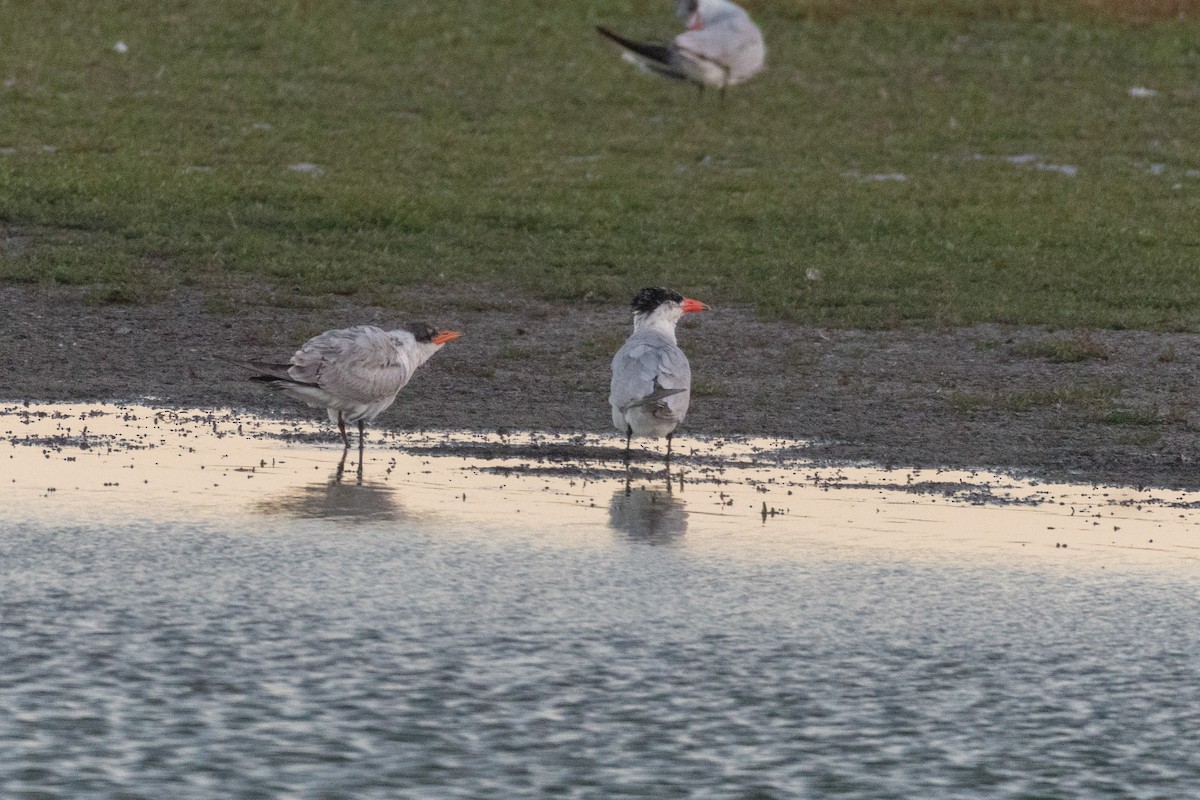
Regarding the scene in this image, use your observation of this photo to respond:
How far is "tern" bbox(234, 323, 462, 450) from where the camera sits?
10172mm

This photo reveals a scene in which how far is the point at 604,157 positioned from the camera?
65.0ft

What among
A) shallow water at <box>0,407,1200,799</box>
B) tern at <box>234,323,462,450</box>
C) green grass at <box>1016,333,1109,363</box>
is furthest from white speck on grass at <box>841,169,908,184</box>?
shallow water at <box>0,407,1200,799</box>

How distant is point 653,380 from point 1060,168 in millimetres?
11031

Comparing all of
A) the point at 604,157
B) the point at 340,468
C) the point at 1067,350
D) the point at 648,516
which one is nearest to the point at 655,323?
the point at 340,468

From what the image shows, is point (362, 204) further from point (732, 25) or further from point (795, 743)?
point (795, 743)

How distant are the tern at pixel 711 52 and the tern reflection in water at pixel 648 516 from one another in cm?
1348

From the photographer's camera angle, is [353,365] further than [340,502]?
Yes

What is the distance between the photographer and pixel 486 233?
53.7 feet

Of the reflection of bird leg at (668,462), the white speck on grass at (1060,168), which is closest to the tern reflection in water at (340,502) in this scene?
the reflection of bird leg at (668,462)

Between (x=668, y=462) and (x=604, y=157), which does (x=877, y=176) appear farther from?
(x=668, y=462)

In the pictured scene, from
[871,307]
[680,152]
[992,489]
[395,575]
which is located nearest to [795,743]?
[395,575]

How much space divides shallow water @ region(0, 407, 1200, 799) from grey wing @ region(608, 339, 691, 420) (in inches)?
12.2

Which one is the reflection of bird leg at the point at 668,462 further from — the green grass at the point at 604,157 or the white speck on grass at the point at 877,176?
the white speck on grass at the point at 877,176

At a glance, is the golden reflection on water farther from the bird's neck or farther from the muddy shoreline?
the bird's neck
